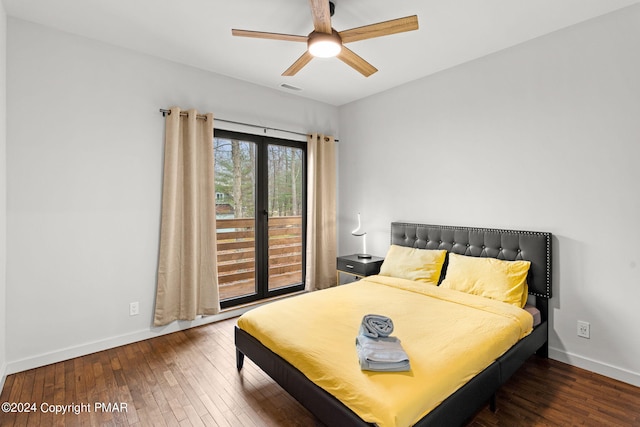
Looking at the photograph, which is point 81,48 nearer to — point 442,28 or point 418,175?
point 442,28

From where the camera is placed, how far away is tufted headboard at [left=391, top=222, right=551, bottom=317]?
2.63 metres

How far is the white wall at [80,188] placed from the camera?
2.45 metres

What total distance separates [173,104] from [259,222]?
158 cm

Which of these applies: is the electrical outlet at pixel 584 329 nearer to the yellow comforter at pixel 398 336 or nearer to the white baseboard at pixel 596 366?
the white baseboard at pixel 596 366

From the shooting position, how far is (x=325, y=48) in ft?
7.23

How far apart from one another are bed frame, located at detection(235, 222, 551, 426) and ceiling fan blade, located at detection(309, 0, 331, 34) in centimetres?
213

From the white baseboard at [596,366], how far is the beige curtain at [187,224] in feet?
10.4

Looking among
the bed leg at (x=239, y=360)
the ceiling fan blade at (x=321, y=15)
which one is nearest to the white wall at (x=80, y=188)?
the bed leg at (x=239, y=360)

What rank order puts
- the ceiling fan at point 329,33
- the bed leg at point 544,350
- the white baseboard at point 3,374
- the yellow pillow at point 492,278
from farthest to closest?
the bed leg at point 544,350 < the yellow pillow at point 492,278 < the white baseboard at point 3,374 < the ceiling fan at point 329,33

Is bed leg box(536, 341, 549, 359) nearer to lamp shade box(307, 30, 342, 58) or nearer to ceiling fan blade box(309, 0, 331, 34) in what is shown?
lamp shade box(307, 30, 342, 58)

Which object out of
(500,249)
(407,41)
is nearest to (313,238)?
(500,249)

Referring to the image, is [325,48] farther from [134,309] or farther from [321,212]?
[134,309]

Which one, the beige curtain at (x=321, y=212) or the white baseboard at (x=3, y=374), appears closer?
the white baseboard at (x=3, y=374)

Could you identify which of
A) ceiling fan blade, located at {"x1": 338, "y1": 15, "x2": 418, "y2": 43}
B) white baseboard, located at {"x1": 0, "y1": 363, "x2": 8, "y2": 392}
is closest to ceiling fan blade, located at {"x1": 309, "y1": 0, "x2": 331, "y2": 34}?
ceiling fan blade, located at {"x1": 338, "y1": 15, "x2": 418, "y2": 43}
